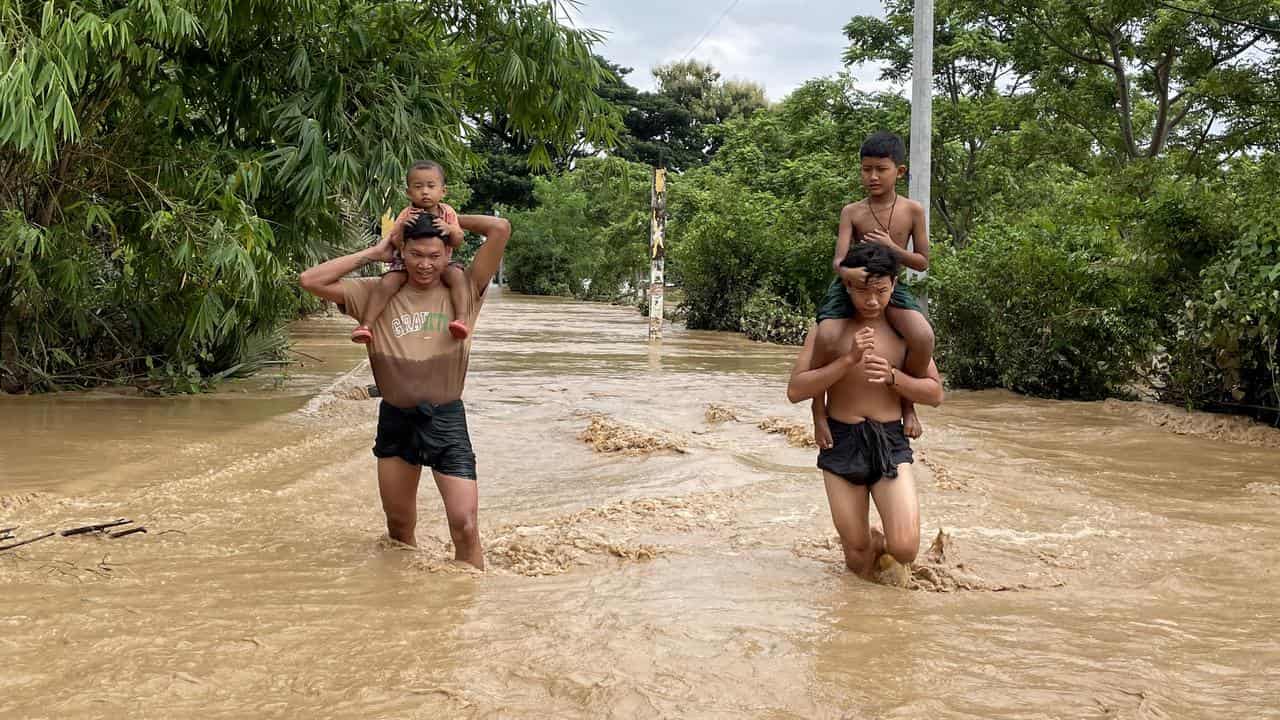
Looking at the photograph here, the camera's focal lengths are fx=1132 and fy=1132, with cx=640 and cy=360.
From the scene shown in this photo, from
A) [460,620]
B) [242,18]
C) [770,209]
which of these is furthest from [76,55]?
[770,209]

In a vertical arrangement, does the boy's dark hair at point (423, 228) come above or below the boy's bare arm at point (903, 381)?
above

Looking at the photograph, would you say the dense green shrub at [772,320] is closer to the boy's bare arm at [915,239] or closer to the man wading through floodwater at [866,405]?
the boy's bare arm at [915,239]

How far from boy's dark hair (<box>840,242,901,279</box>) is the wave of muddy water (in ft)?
4.57

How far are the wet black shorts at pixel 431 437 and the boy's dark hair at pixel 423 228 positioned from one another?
76 cm

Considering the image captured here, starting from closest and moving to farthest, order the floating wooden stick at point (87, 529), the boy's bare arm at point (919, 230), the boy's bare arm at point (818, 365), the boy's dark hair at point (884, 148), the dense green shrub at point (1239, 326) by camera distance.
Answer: the boy's bare arm at point (818, 365)
the floating wooden stick at point (87, 529)
the boy's dark hair at point (884, 148)
the boy's bare arm at point (919, 230)
the dense green shrub at point (1239, 326)

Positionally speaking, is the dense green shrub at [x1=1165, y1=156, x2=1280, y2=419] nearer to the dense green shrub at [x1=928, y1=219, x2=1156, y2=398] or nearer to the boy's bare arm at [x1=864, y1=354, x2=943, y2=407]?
the dense green shrub at [x1=928, y1=219, x2=1156, y2=398]

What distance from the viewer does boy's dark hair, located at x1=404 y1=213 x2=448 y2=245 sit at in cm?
501

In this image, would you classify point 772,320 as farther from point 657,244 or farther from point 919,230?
point 919,230

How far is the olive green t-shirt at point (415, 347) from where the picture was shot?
504 cm

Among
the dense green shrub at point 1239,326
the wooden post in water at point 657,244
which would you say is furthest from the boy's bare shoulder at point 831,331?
the wooden post in water at point 657,244

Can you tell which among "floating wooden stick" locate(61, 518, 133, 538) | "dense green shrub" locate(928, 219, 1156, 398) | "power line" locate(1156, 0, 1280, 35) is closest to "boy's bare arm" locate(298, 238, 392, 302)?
"floating wooden stick" locate(61, 518, 133, 538)

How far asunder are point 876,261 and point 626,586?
1.79 m

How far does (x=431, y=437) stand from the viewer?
16.4 feet

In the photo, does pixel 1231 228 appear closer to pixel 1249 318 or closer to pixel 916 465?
pixel 1249 318
